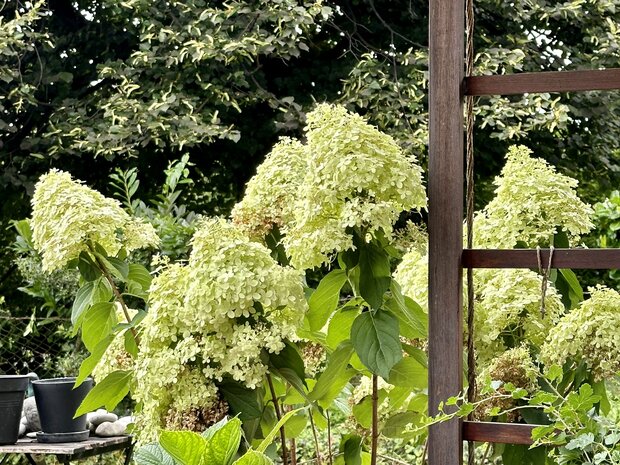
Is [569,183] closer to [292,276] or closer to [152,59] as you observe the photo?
[292,276]

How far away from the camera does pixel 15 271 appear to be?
5.83 m

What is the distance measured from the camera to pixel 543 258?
5.47 feet

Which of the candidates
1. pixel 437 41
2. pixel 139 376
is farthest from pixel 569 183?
pixel 139 376

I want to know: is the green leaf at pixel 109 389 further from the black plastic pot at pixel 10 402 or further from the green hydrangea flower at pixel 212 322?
the black plastic pot at pixel 10 402

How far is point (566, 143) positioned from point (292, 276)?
5.05 m

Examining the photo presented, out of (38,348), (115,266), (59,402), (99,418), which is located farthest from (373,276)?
(38,348)

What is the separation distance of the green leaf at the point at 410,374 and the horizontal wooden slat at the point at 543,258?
0.79 feet

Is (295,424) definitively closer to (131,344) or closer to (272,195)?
(131,344)

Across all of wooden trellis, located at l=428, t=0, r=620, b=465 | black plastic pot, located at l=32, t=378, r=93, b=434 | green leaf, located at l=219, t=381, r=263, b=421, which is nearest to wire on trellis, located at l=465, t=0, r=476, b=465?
wooden trellis, located at l=428, t=0, r=620, b=465

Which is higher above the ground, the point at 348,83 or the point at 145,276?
the point at 348,83

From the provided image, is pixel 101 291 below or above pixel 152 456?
above

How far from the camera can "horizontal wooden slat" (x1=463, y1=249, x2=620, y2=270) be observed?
164 centimetres

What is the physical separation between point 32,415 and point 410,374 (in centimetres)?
195

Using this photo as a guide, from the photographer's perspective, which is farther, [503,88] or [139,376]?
[503,88]
